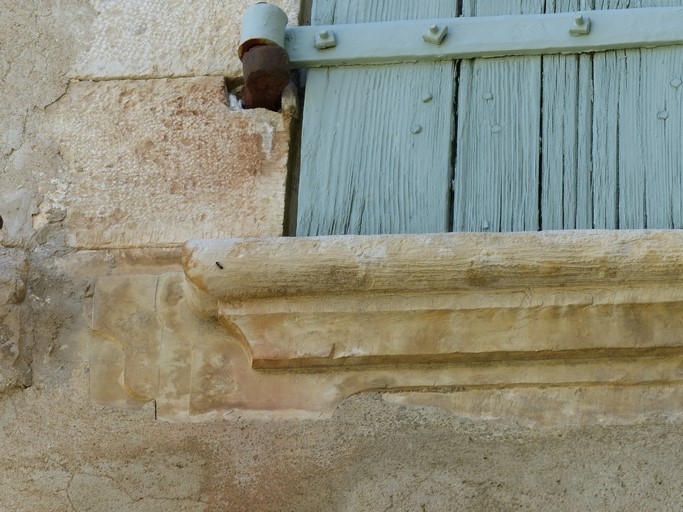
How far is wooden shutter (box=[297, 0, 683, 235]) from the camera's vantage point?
2.74 m

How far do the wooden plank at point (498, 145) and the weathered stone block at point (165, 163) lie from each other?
0.38 meters

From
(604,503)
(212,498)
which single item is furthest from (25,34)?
(604,503)

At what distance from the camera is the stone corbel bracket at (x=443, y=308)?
2.55 metres

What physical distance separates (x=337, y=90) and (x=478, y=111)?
301 millimetres

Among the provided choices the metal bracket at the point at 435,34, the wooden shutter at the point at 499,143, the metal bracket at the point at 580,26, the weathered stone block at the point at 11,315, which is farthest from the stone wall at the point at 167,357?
the metal bracket at the point at 580,26

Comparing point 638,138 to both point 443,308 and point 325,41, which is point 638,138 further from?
point 325,41

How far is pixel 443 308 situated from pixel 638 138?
0.54m

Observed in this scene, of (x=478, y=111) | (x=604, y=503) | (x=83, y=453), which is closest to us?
(x=604, y=503)

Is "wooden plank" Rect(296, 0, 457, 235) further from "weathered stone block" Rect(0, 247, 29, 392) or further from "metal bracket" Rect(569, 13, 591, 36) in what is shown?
"weathered stone block" Rect(0, 247, 29, 392)

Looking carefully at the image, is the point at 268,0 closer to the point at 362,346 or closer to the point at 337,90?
the point at 337,90

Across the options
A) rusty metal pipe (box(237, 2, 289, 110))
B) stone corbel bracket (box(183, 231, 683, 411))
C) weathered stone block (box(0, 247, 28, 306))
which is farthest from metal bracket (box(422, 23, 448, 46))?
weathered stone block (box(0, 247, 28, 306))

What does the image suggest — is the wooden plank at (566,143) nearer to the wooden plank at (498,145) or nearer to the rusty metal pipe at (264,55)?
the wooden plank at (498,145)

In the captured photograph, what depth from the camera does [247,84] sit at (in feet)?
9.70

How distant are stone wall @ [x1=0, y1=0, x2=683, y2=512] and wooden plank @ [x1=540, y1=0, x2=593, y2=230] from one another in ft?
1.17
